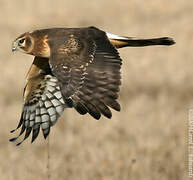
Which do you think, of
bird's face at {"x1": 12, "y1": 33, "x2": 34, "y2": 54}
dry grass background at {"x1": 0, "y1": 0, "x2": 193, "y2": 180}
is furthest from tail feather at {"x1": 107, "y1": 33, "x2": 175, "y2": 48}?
dry grass background at {"x1": 0, "y1": 0, "x2": 193, "y2": 180}

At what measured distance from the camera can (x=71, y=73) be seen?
5.05m

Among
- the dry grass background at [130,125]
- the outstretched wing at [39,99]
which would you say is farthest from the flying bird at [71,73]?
the dry grass background at [130,125]

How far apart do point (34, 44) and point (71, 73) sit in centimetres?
80

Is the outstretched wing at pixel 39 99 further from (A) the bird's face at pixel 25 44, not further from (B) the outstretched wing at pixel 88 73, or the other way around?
(B) the outstretched wing at pixel 88 73

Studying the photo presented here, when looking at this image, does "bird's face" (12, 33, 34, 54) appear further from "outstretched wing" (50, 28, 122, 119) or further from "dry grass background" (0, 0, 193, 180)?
"dry grass background" (0, 0, 193, 180)

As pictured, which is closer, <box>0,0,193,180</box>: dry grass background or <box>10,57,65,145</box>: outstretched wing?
<box>10,57,65,145</box>: outstretched wing

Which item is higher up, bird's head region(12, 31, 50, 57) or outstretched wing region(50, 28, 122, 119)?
bird's head region(12, 31, 50, 57)

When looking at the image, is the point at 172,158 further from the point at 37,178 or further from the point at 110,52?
the point at 110,52

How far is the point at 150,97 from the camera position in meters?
8.95

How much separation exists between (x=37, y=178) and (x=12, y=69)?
527cm

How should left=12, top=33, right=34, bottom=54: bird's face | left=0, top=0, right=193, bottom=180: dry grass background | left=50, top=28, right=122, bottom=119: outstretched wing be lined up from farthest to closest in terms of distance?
left=0, top=0, right=193, bottom=180: dry grass background, left=12, top=33, right=34, bottom=54: bird's face, left=50, top=28, right=122, bottom=119: outstretched wing

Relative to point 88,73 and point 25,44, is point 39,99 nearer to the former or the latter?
point 25,44

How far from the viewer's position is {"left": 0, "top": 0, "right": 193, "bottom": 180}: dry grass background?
6258mm

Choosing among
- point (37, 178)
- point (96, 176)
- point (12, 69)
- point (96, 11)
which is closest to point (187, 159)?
point (96, 176)
